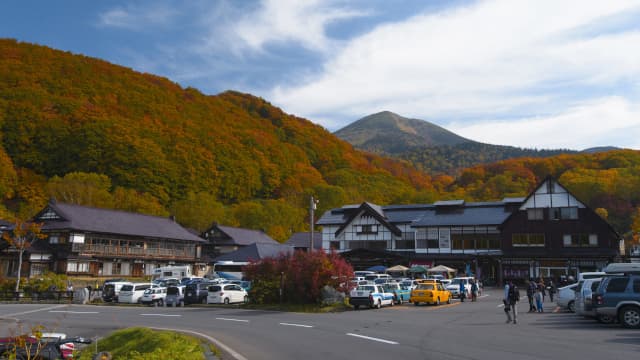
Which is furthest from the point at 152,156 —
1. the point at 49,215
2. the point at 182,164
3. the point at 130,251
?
the point at 49,215

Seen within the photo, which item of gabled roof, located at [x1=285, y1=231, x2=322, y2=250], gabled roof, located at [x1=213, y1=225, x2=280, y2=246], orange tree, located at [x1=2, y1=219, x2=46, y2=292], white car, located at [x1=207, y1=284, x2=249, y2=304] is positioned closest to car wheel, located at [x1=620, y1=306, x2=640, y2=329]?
white car, located at [x1=207, y1=284, x2=249, y2=304]

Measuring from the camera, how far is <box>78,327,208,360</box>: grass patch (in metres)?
11.7

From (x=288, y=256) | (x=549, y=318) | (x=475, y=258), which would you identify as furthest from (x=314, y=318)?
(x=475, y=258)

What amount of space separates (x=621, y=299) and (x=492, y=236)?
43.0 meters

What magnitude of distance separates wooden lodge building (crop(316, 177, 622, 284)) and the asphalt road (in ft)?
105

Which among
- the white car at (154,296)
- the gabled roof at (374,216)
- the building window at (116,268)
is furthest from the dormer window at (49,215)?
the gabled roof at (374,216)

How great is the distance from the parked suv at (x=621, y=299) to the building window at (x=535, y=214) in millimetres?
40726

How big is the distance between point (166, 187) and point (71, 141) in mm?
17901

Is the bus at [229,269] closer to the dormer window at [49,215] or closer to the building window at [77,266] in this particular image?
the building window at [77,266]

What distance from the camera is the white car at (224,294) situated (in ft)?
110

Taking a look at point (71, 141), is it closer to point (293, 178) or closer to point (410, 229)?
point (293, 178)

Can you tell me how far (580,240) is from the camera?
181ft

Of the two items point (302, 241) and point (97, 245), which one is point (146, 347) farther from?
point (302, 241)

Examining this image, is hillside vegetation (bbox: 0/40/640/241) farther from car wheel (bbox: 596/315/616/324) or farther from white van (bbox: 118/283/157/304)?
car wheel (bbox: 596/315/616/324)
